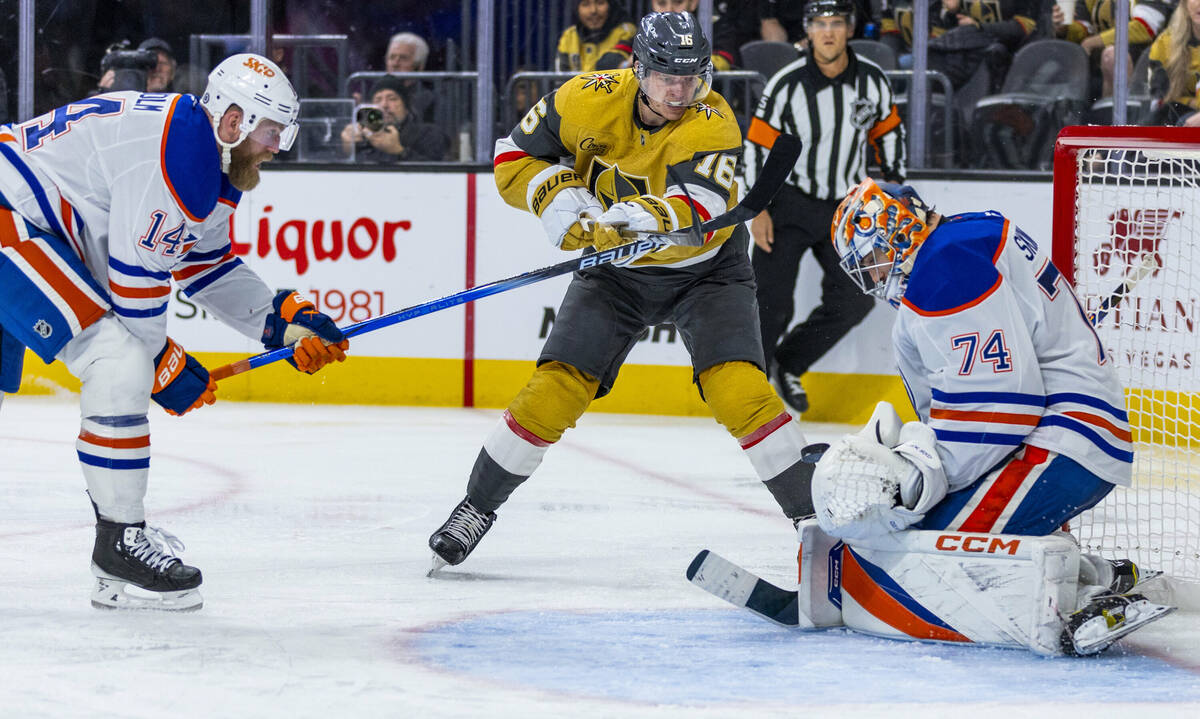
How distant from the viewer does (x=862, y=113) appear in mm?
5371

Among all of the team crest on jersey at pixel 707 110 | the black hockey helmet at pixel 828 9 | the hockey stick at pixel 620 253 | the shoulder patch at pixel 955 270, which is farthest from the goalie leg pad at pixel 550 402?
the black hockey helmet at pixel 828 9

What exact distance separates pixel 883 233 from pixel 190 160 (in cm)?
Answer: 113

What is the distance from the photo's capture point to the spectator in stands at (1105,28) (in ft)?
17.6

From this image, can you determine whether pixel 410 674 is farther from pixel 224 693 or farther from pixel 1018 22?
pixel 1018 22

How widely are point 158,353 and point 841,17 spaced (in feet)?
11.2

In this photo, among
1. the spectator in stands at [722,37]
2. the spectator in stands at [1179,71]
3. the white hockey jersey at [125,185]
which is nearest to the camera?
the white hockey jersey at [125,185]

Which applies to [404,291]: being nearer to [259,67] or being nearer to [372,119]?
[372,119]

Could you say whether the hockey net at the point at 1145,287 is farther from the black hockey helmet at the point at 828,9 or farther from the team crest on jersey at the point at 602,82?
the black hockey helmet at the point at 828,9

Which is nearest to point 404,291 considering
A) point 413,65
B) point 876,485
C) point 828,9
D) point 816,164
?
point 413,65

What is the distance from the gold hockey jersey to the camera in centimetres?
304

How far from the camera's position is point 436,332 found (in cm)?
591

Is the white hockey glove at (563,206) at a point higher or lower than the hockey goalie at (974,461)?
higher

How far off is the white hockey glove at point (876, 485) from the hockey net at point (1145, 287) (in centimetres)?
62

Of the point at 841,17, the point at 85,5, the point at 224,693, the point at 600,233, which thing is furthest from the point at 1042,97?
the point at 224,693
